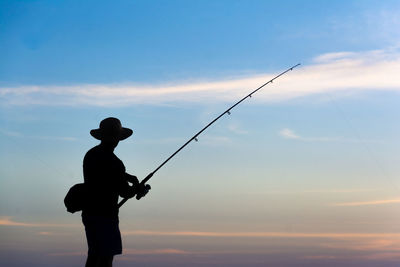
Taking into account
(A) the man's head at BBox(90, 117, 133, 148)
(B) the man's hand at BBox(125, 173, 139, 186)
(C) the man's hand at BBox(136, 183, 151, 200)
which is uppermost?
(A) the man's head at BBox(90, 117, 133, 148)

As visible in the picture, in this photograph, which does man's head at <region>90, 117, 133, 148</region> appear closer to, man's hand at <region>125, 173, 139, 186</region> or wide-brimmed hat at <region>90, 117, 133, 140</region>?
wide-brimmed hat at <region>90, 117, 133, 140</region>

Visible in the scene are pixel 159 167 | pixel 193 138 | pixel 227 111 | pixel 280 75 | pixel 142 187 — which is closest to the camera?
pixel 142 187

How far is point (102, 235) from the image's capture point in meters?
7.90

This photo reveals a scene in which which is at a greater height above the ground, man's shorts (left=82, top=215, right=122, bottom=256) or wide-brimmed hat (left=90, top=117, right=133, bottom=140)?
wide-brimmed hat (left=90, top=117, right=133, bottom=140)

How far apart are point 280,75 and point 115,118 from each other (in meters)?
7.62

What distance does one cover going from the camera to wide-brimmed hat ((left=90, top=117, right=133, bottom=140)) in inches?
329

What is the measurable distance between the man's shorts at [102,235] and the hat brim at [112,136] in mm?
1093

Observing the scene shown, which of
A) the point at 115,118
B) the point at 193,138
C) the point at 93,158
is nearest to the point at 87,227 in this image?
the point at 93,158

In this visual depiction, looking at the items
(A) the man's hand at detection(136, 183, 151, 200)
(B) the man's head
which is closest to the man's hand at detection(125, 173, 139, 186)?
(A) the man's hand at detection(136, 183, 151, 200)

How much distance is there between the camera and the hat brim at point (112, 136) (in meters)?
8.35

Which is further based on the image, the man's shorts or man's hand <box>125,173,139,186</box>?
man's hand <box>125,173,139,186</box>

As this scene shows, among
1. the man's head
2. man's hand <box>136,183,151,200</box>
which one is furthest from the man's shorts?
the man's head

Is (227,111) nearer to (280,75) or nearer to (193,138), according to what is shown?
(193,138)

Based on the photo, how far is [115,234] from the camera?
7996mm
